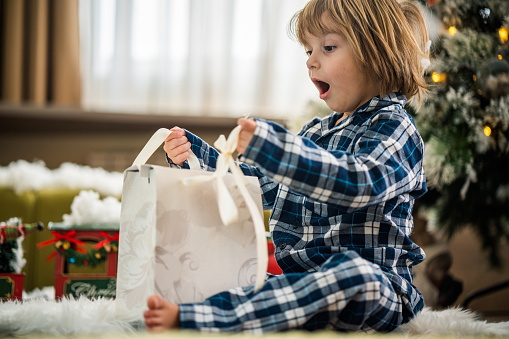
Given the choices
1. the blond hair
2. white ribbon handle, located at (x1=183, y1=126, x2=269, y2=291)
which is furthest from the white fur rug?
the blond hair

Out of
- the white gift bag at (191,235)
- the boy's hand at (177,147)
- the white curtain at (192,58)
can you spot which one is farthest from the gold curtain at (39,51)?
the white gift bag at (191,235)

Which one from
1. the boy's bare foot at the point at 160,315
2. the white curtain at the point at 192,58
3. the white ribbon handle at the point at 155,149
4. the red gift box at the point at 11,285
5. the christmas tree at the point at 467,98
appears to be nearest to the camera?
the boy's bare foot at the point at 160,315

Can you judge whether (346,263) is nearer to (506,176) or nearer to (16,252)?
(16,252)

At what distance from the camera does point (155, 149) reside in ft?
2.61

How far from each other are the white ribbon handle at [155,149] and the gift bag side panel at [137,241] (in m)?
0.05

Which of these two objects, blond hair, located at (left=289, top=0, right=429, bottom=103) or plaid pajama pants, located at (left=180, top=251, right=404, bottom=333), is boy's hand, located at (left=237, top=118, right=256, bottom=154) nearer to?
plaid pajama pants, located at (left=180, top=251, right=404, bottom=333)

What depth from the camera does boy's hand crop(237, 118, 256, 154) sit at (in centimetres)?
63

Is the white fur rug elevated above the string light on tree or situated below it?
below

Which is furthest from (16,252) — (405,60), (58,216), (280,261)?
(405,60)

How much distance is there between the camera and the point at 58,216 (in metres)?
1.31

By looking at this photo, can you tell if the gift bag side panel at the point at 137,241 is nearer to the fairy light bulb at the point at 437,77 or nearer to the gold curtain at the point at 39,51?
the fairy light bulb at the point at 437,77

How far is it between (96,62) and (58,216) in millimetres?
852

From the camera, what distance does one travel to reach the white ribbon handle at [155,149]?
0.79 metres

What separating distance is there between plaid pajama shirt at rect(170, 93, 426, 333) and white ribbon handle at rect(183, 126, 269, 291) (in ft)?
0.09
